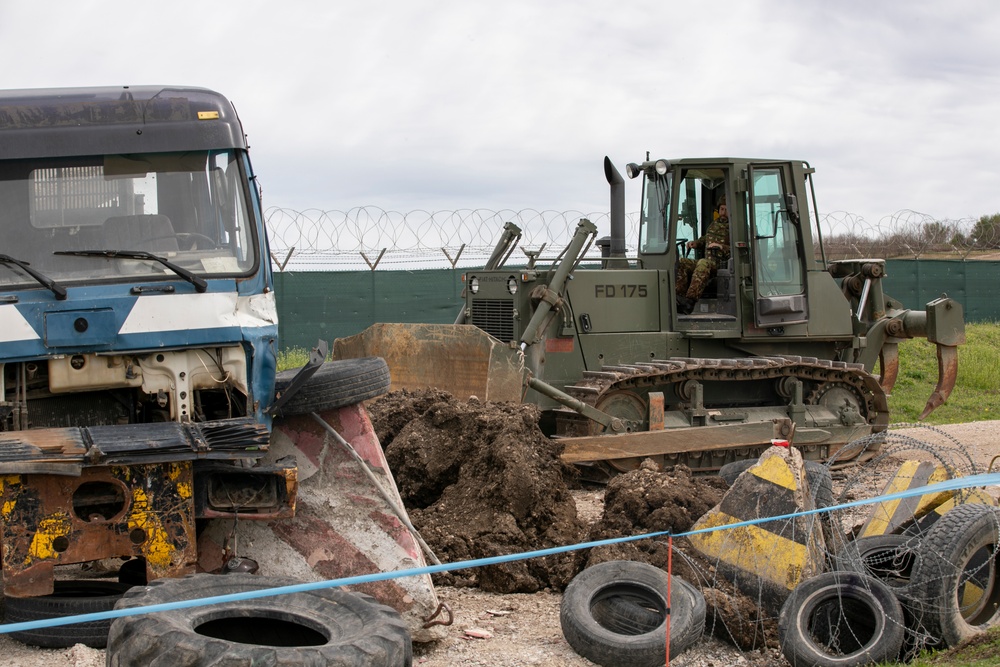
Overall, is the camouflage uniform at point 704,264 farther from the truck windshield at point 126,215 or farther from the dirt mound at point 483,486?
the truck windshield at point 126,215

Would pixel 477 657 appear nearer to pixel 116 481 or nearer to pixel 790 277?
pixel 116 481

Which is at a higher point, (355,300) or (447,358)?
(355,300)

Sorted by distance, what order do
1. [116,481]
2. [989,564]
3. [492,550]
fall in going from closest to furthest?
[116,481] < [989,564] < [492,550]

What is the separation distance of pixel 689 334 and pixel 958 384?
368 inches

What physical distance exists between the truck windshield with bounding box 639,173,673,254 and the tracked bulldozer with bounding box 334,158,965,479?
2 cm

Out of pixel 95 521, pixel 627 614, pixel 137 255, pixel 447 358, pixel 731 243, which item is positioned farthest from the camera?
pixel 731 243

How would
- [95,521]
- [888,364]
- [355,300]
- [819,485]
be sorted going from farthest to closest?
[355,300] < [888,364] < [819,485] < [95,521]

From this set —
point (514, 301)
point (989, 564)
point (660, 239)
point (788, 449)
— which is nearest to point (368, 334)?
point (514, 301)

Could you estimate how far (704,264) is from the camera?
1122 cm

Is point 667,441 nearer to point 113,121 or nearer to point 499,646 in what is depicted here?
point 499,646

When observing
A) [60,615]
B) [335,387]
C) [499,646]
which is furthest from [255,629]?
[335,387]

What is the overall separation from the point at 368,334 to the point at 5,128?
5706 mm

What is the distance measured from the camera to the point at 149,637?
4.13 metres

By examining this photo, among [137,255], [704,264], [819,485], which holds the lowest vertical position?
[819,485]
